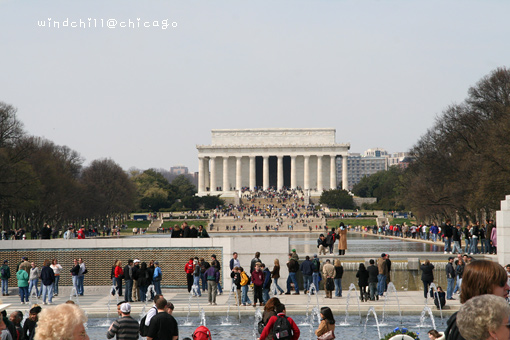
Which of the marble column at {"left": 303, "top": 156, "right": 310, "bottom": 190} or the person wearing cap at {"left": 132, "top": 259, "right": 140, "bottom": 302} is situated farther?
the marble column at {"left": 303, "top": 156, "right": 310, "bottom": 190}

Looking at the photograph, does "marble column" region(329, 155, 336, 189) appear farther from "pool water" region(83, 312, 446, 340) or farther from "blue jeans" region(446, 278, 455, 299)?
"pool water" region(83, 312, 446, 340)

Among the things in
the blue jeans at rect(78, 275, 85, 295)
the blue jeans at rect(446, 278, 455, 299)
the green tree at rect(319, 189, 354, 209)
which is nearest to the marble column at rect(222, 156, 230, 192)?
the green tree at rect(319, 189, 354, 209)

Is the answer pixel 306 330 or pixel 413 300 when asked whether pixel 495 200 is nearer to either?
pixel 413 300

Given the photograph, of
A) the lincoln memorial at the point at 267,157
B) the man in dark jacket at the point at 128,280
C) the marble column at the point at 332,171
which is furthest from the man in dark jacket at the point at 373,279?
the marble column at the point at 332,171

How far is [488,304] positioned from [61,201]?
6593 centimetres

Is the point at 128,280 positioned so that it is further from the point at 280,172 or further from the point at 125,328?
the point at 280,172

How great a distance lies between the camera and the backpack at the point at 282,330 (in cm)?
1064

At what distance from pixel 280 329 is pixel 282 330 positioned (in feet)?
0.10

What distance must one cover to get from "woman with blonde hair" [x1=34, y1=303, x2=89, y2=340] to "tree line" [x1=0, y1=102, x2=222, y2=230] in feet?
166

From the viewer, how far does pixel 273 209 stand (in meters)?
102

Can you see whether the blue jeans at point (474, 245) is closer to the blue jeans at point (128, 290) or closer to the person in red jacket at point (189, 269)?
the person in red jacket at point (189, 269)

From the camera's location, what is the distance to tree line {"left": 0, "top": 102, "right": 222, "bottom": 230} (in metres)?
55.5

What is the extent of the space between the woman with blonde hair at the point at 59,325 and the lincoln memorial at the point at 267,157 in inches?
5021

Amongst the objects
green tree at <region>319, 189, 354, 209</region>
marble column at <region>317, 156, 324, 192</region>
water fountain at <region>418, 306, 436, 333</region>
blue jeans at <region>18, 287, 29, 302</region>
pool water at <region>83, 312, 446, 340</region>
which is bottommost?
pool water at <region>83, 312, 446, 340</region>
